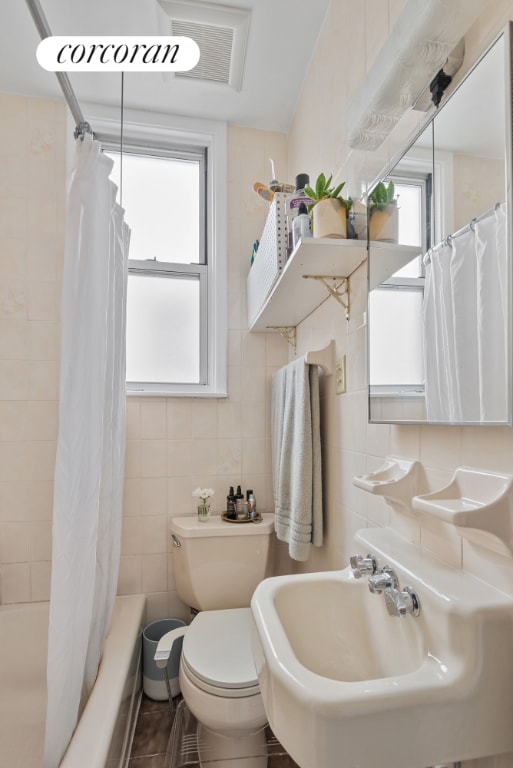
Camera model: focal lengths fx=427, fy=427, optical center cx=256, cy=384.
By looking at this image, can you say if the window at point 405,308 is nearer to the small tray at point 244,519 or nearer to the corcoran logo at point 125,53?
the corcoran logo at point 125,53

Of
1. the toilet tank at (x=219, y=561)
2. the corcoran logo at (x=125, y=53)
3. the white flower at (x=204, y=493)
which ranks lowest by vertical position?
the toilet tank at (x=219, y=561)

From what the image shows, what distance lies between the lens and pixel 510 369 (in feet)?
2.06

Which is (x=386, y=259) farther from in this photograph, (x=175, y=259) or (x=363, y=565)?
(x=175, y=259)

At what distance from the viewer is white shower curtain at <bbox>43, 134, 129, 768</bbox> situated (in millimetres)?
1118

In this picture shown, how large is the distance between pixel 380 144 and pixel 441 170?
35 cm

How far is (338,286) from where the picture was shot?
1.32 metres

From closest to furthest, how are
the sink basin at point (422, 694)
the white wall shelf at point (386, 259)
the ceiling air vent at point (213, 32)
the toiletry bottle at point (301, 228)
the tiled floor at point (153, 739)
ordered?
the sink basin at point (422, 694)
the white wall shelf at point (386, 259)
the toiletry bottle at point (301, 228)
the tiled floor at point (153, 739)
the ceiling air vent at point (213, 32)

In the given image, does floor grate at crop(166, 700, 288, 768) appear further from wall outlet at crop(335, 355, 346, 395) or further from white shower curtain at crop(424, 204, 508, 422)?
white shower curtain at crop(424, 204, 508, 422)

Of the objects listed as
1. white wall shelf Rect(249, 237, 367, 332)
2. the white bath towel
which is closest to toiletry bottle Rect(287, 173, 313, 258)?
white wall shelf Rect(249, 237, 367, 332)

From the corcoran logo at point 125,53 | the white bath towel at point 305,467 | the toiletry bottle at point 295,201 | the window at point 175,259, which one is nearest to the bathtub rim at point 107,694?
the white bath towel at point 305,467

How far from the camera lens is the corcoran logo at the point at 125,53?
0.92 metres

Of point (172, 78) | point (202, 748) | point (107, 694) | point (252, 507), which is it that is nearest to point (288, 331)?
point (252, 507)

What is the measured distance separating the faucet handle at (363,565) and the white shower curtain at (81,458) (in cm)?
73

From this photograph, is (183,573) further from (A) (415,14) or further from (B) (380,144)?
(A) (415,14)
